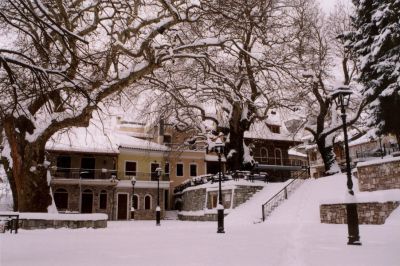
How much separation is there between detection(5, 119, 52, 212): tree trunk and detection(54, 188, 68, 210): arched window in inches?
810

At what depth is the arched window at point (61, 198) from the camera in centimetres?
3541

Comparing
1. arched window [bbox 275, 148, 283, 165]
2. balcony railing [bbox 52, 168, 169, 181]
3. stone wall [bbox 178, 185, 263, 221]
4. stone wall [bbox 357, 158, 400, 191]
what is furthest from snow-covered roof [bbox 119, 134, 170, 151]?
stone wall [bbox 357, 158, 400, 191]

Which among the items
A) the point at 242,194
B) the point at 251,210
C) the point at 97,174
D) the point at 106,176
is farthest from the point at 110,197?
the point at 251,210

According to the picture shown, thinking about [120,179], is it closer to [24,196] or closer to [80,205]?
[80,205]

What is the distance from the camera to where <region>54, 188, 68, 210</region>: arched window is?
35.4m

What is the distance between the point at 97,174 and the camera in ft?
127

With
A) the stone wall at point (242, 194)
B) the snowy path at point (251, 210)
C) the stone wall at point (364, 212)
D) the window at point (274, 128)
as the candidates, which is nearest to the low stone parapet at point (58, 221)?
the snowy path at point (251, 210)

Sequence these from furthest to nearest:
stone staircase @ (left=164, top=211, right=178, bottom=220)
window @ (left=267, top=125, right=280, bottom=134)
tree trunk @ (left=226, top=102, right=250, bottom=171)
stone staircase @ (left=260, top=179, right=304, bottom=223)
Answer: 1. window @ (left=267, top=125, right=280, bottom=134)
2. stone staircase @ (left=164, top=211, right=178, bottom=220)
3. tree trunk @ (left=226, top=102, right=250, bottom=171)
4. stone staircase @ (left=260, top=179, right=304, bottom=223)

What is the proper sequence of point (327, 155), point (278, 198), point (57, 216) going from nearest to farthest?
point (57, 216) → point (278, 198) → point (327, 155)

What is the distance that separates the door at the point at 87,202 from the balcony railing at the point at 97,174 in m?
1.72

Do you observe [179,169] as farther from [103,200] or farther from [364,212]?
[364,212]

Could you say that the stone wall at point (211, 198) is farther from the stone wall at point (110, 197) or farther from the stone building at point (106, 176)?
the stone wall at point (110, 197)

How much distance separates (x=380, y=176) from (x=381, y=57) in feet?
17.7

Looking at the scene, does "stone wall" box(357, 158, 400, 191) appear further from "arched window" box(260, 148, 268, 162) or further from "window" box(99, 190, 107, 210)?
"arched window" box(260, 148, 268, 162)
